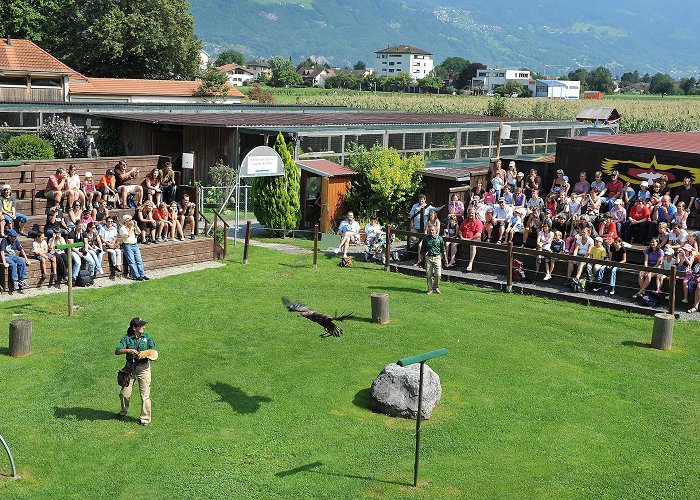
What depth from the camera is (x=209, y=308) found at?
2028cm

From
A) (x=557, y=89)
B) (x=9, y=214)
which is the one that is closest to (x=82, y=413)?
(x=9, y=214)

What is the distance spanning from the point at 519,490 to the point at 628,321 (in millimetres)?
9360

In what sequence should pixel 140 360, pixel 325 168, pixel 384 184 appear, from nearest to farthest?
pixel 140 360 → pixel 384 184 → pixel 325 168

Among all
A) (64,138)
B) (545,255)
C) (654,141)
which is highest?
(654,141)

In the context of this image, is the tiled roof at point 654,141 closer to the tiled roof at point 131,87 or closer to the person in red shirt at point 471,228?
the person in red shirt at point 471,228

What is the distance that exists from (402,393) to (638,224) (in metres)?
11.9

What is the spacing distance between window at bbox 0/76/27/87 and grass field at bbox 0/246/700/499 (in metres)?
31.9

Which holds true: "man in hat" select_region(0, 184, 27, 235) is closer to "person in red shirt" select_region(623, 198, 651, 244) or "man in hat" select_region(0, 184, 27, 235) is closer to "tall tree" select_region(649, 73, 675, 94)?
"person in red shirt" select_region(623, 198, 651, 244)

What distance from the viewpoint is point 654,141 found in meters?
28.2

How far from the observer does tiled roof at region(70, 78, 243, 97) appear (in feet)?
187

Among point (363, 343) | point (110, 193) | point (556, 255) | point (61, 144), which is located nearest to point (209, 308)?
point (363, 343)

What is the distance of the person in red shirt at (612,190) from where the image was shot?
25.1 m

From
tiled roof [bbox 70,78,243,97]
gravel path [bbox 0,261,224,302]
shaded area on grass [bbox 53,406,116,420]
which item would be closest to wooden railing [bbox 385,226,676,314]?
gravel path [bbox 0,261,224,302]

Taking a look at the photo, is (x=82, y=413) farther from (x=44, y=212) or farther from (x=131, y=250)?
(x=44, y=212)
